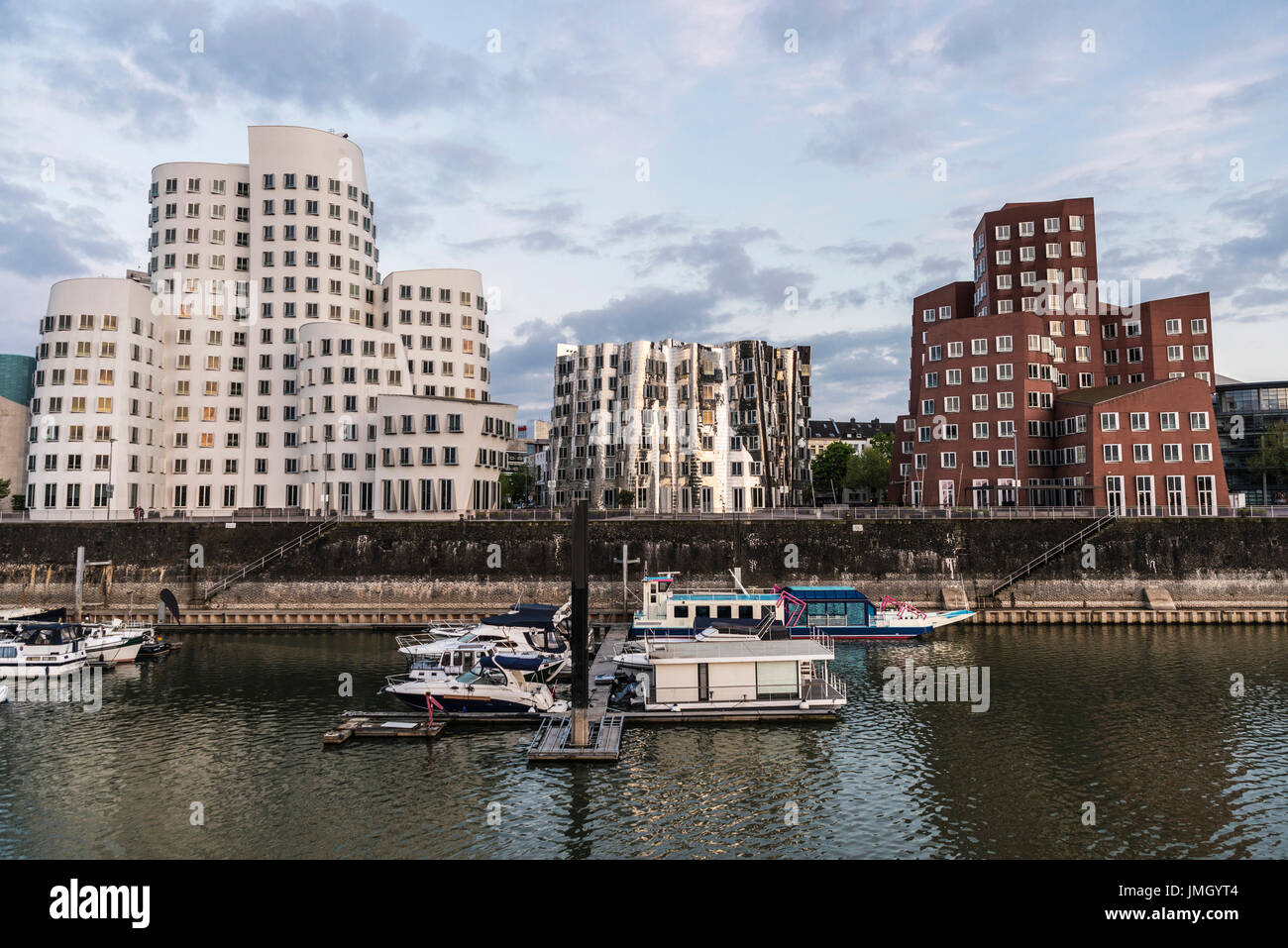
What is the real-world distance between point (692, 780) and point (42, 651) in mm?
46494

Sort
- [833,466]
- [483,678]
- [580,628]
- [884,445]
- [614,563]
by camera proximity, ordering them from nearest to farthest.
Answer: [580,628] → [483,678] → [614,563] → [884,445] → [833,466]

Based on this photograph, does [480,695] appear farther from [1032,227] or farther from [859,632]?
[1032,227]

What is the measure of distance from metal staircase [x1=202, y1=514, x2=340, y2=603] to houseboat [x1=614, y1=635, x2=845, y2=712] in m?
48.9

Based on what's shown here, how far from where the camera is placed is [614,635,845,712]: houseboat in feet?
142

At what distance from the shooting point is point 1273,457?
127 m

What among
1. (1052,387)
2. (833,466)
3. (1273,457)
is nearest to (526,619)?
(1052,387)

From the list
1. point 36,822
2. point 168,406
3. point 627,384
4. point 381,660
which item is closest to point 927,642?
point 381,660

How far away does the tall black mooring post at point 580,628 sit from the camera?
36250 mm

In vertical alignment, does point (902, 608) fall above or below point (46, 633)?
below

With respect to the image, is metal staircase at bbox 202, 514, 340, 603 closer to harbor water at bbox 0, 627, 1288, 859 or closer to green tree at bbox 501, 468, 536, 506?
harbor water at bbox 0, 627, 1288, 859

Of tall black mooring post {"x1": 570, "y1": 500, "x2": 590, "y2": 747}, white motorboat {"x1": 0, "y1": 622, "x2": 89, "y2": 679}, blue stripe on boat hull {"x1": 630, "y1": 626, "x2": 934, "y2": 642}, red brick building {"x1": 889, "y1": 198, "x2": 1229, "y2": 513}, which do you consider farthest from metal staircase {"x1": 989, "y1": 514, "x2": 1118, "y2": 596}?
white motorboat {"x1": 0, "y1": 622, "x2": 89, "y2": 679}

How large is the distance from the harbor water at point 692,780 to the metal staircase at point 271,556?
28.4 meters

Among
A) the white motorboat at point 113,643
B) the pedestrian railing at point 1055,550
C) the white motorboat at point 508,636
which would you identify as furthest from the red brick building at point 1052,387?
the white motorboat at point 113,643

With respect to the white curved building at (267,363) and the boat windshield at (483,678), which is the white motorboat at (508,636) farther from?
the white curved building at (267,363)
